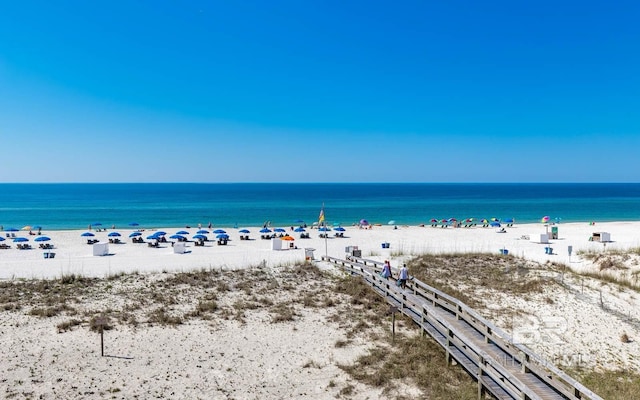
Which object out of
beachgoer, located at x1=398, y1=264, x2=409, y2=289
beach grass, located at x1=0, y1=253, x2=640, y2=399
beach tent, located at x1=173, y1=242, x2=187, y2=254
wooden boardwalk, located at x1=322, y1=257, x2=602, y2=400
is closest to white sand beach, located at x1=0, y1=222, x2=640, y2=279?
beach tent, located at x1=173, y1=242, x2=187, y2=254

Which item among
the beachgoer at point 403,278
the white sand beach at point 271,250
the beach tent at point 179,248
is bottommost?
the white sand beach at point 271,250

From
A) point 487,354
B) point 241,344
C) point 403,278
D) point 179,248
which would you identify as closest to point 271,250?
point 179,248

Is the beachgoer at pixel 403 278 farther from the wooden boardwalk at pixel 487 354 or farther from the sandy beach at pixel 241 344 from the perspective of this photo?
the sandy beach at pixel 241 344

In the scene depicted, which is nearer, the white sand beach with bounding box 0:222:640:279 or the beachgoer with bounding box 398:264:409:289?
the beachgoer with bounding box 398:264:409:289

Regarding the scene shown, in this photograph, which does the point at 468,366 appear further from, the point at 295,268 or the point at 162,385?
the point at 295,268

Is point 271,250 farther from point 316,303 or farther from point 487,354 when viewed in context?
point 487,354

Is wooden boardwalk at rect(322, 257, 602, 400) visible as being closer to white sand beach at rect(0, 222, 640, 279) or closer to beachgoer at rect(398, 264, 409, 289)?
beachgoer at rect(398, 264, 409, 289)

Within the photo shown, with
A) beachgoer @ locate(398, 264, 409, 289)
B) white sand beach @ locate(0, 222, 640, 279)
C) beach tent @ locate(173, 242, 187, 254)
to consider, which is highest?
beachgoer @ locate(398, 264, 409, 289)

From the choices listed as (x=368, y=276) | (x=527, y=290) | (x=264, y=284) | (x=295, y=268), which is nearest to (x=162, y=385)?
(x=264, y=284)

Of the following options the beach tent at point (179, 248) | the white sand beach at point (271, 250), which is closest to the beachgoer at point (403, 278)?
the white sand beach at point (271, 250)
